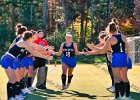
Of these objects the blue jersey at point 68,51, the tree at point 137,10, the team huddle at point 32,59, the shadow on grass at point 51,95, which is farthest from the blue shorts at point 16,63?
the tree at point 137,10

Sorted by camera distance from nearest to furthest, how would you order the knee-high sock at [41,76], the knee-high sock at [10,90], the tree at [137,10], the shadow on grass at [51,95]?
1. the knee-high sock at [10,90]
2. the shadow on grass at [51,95]
3. the knee-high sock at [41,76]
4. the tree at [137,10]

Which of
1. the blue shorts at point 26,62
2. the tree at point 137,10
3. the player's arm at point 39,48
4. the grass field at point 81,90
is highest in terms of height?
the tree at point 137,10

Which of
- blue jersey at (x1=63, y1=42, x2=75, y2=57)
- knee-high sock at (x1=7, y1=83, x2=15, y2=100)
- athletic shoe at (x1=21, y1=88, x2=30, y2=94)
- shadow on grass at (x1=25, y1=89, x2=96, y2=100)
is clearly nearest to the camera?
knee-high sock at (x1=7, y1=83, x2=15, y2=100)

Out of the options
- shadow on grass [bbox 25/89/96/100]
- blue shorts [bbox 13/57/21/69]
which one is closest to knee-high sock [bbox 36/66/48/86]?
shadow on grass [bbox 25/89/96/100]

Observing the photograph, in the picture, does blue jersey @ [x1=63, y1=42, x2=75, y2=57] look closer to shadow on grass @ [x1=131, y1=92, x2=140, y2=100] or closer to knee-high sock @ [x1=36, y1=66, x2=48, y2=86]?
knee-high sock @ [x1=36, y1=66, x2=48, y2=86]

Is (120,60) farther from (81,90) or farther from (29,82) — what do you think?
(29,82)

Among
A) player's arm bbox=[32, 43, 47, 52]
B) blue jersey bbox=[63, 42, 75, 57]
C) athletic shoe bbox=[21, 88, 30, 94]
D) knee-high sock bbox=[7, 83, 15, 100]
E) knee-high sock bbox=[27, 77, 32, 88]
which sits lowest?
athletic shoe bbox=[21, 88, 30, 94]

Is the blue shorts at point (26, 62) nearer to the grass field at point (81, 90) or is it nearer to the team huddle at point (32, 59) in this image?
the team huddle at point (32, 59)

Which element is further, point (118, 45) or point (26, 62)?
point (26, 62)

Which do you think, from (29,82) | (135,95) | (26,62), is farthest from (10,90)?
(135,95)

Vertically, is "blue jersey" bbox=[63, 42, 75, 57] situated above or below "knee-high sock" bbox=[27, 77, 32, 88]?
above

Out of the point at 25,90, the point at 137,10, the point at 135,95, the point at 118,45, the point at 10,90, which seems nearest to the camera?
the point at 10,90

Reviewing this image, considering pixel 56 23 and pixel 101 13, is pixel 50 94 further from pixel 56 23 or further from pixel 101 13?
pixel 56 23

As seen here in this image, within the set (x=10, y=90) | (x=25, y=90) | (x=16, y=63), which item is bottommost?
(x=25, y=90)
